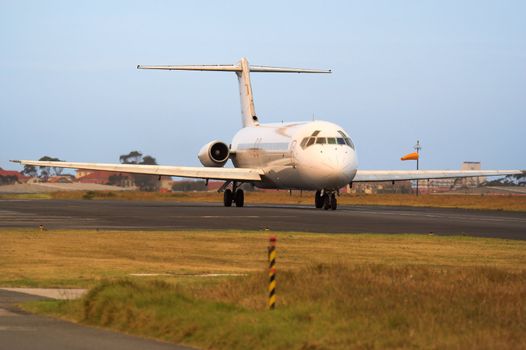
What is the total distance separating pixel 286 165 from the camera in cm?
5825

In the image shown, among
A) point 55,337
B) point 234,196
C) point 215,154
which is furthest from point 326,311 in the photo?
point 215,154

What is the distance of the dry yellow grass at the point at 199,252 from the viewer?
73.2 ft

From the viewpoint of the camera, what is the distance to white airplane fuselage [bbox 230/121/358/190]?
178ft

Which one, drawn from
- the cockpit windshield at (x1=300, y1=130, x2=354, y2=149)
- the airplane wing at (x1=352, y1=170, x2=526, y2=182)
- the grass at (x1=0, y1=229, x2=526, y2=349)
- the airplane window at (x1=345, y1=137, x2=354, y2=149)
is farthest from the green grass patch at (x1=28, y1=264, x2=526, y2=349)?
the airplane wing at (x1=352, y1=170, x2=526, y2=182)

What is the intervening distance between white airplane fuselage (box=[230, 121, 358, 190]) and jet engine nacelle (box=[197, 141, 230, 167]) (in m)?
1.15

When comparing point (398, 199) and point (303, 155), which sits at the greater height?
point (303, 155)

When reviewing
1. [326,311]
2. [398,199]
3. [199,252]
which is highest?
[398,199]

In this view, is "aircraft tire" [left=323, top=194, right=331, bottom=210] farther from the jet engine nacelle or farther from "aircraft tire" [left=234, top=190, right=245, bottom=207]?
the jet engine nacelle

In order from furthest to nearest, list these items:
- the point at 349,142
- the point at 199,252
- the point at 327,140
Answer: the point at 349,142 → the point at 327,140 → the point at 199,252

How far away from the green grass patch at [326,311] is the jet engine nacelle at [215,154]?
46110mm

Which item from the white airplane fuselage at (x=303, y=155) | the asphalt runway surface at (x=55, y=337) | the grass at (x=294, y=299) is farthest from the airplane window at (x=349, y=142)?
the asphalt runway surface at (x=55, y=337)

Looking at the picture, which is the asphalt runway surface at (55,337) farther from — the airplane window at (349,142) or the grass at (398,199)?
the grass at (398,199)

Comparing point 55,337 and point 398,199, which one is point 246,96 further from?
point 55,337

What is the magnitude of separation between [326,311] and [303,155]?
41.9 m
